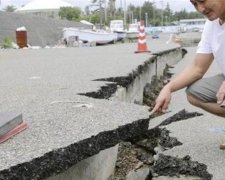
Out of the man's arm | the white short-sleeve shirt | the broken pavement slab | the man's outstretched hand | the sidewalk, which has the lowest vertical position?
the sidewalk

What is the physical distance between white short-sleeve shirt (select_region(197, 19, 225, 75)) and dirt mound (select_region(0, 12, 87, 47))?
1757cm

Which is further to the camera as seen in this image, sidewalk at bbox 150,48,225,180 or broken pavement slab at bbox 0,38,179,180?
sidewalk at bbox 150,48,225,180

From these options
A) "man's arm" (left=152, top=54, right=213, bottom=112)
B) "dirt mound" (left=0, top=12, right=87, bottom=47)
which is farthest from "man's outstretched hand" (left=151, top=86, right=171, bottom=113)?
"dirt mound" (left=0, top=12, right=87, bottom=47)

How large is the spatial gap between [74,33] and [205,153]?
22414mm

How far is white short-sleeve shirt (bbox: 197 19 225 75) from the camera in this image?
3107 millimetres

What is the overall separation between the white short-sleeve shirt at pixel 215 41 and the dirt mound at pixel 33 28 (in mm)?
17573

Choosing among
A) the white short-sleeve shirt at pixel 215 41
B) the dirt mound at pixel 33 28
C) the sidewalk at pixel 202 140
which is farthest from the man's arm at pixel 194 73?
the dirt mound at pixel 33 28

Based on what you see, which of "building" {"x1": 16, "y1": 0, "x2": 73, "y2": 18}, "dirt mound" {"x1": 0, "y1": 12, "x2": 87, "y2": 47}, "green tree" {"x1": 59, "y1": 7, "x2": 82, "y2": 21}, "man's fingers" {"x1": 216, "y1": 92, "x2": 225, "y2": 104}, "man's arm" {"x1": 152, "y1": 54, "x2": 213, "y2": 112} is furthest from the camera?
"green tree" {"x1": 59, "y1": 7, "x2": 82, "y2": 21}

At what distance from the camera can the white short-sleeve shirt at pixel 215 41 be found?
3107 mm

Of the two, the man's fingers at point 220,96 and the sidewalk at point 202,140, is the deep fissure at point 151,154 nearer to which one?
the sidewalk at point 202,140

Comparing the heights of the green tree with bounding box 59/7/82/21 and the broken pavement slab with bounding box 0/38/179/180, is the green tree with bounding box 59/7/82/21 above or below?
below

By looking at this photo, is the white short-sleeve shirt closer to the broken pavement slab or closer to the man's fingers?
the man's fingers

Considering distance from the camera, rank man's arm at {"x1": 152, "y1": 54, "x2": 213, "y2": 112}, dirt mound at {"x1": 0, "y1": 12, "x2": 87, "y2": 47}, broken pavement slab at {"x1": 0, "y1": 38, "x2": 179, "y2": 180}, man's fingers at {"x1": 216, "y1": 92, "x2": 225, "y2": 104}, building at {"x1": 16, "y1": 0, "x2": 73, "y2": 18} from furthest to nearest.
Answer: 1. building at {"x1": 16, "y1": 0, "x2": 73, "y2": 18}
2. dirt mound at {"x1": 0, "y1": 12, "x2": 87, "y2": 47}
3. man's arm at {"x1": 152, "y1": 54, "x2": 213, "y2": 112}
4. man's fingers at {"x1": 216, "y1": 92, "x2": 225, "y2": 104}
5. broken pavement slab at {"x1": 0, "y1": 38, "x2": 179, "y2": 180}

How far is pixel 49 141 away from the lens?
8.63 feet
